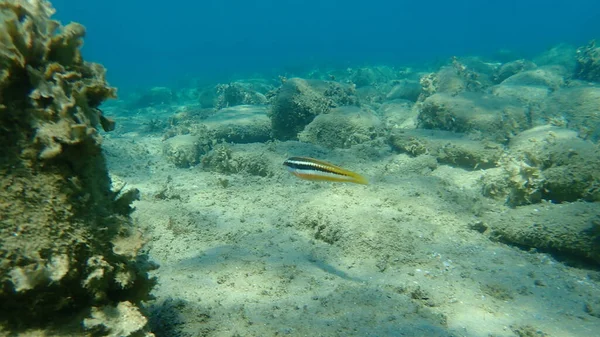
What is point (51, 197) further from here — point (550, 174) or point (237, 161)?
point (550, 174)

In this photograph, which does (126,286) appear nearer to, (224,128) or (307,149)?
(307,149)

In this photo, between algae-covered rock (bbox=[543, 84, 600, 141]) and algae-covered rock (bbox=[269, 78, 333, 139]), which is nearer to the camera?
algae-covered rock (bbox=[543, 84, 600, 141])

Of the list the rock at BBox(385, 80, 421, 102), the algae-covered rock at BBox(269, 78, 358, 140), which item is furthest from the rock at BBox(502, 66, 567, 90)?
the algae-covered rock at BBox(269, 78, 358, 140)

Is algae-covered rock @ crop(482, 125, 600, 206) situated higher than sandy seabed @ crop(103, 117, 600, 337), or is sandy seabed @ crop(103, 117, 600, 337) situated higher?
algae-covered rock @ crop(482, 125, 600, 206)

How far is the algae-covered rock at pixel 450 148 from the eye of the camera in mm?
7285

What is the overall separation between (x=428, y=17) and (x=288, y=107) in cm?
14981

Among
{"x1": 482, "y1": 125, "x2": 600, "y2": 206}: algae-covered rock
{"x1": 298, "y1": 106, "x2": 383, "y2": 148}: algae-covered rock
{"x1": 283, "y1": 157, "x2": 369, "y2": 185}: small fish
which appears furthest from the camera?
{"x1": 298, "y1": 106, "x2": 383, "y2": 148}: algae-covered rock

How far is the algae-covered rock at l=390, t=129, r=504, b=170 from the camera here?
7.29 metres

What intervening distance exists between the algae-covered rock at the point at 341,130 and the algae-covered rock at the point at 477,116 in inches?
68.6

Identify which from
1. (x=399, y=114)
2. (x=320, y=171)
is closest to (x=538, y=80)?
(x=399, y=114)

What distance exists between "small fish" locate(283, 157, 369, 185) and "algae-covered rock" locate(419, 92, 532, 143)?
247 inches

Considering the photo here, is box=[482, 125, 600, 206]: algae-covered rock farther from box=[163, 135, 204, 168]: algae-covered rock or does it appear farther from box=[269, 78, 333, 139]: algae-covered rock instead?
box=[163, 135, 204, 168]: algae-covered rock

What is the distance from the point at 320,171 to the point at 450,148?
5091mm

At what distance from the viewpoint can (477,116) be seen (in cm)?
867
